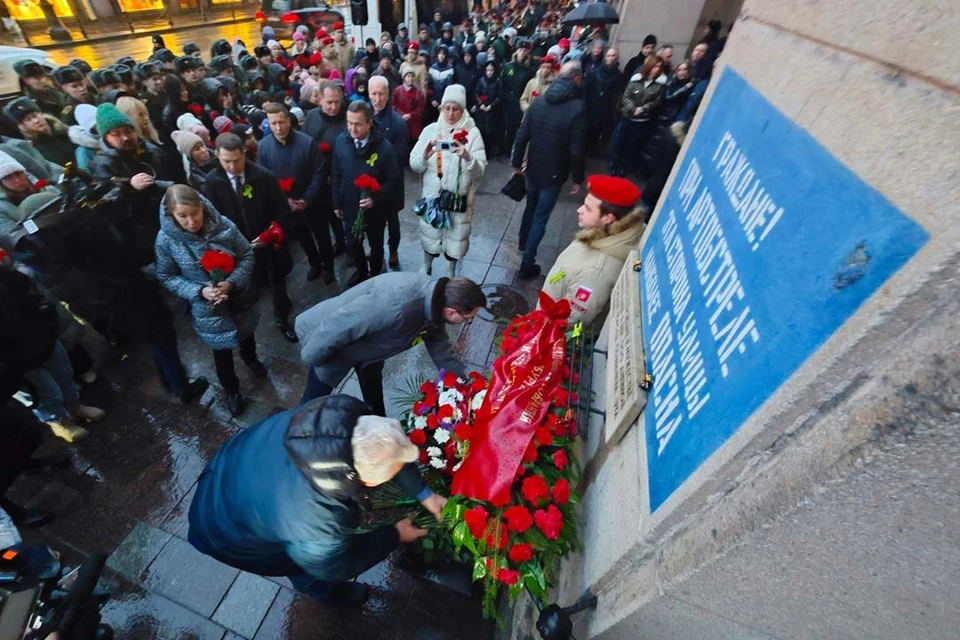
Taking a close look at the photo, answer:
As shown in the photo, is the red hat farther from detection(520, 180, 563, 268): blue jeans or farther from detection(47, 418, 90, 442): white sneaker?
detection(47, 418, 90, 442): white sneaker

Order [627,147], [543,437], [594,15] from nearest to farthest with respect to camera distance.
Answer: [543,437], [627,147], [594,15]

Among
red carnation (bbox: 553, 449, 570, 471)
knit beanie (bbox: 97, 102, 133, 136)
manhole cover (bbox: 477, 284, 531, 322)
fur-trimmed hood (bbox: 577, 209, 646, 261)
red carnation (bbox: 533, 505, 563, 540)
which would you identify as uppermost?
knit beanie (bbox: 97, 102, 133, 136)

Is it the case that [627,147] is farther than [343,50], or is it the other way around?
[343,50]

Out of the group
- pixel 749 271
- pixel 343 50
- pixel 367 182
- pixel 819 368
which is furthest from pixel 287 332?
pixel 343 50

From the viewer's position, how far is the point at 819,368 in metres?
0.80

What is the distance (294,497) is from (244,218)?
121 inches

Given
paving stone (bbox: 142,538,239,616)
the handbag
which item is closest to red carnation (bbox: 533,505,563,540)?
paving stone (bbox: 142,538,239,616)

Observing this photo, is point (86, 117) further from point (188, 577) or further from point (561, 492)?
point (561, 492)

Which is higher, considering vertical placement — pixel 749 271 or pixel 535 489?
pixel 749 271

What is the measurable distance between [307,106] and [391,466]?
274 inches

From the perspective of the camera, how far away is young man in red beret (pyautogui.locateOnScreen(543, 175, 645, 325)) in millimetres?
2717

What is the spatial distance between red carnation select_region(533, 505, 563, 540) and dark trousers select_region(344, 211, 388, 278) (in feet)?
12.3

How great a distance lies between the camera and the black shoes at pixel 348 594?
257 cm

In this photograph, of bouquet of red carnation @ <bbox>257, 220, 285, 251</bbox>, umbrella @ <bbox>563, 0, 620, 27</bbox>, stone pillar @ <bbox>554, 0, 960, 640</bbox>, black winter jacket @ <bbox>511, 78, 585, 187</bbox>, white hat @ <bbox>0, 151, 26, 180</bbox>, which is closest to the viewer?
stone pillar @ <bbox>554, 0, 960, 640</bbox>
